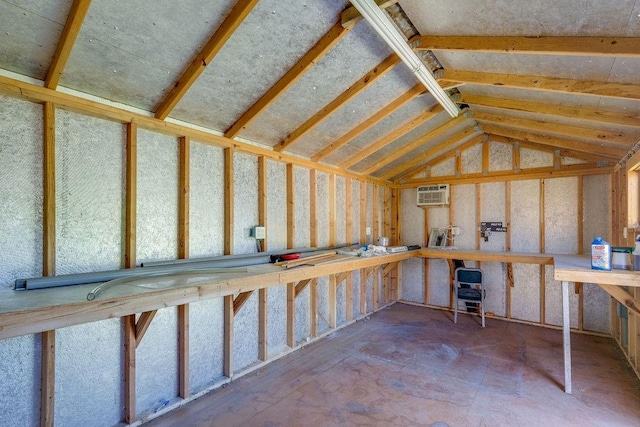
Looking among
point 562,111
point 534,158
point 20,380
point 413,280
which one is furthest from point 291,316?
point 534,158

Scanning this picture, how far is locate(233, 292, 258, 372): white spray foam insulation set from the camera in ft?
9.49

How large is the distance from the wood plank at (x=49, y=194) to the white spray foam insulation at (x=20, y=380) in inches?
16.3

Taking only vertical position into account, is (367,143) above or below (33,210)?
above

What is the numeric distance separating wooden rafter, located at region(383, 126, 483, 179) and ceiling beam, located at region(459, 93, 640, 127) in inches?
51.1

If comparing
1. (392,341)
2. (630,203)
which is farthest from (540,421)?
(630,203)

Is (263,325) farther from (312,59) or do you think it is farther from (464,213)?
(464,213)

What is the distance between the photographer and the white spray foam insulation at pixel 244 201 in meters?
2.93

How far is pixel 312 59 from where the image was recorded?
2.16 meters

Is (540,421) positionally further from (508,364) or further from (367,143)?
(367,143)

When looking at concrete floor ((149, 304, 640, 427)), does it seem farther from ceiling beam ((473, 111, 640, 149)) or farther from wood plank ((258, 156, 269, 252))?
ceiling beam ((473, 111, 640, 149))

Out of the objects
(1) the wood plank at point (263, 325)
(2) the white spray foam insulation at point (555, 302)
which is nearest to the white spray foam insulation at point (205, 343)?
(1) the wood plank at point (263, 325)

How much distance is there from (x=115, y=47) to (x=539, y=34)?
2.51m

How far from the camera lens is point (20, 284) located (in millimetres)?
1640

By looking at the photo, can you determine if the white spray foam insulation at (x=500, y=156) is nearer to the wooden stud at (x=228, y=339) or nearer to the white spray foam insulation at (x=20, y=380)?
the wooden stud at (x=228, y=339)
